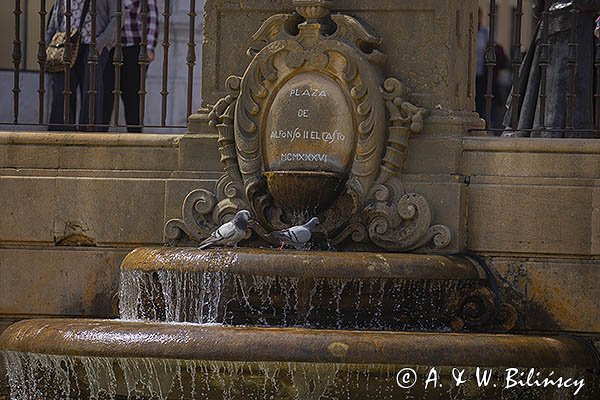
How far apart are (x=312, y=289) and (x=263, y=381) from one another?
767 mm

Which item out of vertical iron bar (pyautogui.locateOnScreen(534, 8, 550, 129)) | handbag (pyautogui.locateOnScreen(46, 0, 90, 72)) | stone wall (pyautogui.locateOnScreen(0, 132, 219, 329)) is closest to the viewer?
vertical iron bar (pyautogui.locateOnScreen(534, 8, 550, 129))

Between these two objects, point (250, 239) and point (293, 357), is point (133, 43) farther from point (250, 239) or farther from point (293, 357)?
point (293, 357)

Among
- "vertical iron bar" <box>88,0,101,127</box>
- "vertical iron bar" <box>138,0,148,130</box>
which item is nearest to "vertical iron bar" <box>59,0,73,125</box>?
"vertical iron bar" <box>88,0,101,127</box>

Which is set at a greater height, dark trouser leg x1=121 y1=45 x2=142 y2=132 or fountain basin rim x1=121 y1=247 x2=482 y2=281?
dark trouser leg x1=121 y1=45 x2=142 y2=132

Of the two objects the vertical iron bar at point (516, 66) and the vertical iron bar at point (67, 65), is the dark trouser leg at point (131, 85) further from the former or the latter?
the vertical iron bar at point (516, 66)

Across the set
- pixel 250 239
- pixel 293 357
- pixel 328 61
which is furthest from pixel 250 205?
pixel 293 357

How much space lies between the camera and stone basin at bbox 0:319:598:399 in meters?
9.76

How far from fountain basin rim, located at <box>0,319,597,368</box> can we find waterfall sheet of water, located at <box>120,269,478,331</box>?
1.31 feet

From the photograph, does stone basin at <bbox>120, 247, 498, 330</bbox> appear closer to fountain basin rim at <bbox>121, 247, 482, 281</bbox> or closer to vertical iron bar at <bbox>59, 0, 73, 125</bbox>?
fountain basin rim at <bbox>121, 247, 482, 281</bbox>

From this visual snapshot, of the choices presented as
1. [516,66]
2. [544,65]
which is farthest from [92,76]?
[544,65]

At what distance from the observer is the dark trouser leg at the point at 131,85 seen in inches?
525

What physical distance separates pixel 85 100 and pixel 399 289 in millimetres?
3408

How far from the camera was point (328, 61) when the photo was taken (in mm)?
11164

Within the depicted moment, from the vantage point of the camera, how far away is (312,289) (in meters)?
10.5
